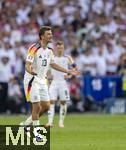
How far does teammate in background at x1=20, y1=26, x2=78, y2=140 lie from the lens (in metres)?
16.5

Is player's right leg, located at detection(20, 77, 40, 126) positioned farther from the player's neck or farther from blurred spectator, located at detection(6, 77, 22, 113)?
blurred spectator, located at detection(6, 77, 22, 113)

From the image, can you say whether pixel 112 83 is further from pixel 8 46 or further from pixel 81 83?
pixel 8 46

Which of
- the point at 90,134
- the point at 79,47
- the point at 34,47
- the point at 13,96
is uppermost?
the point at 79,47

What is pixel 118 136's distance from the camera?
1734cm

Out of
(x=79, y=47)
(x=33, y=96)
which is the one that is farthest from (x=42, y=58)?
(x=79, y=47)

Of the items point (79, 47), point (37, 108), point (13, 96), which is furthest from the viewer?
point (79, 47)

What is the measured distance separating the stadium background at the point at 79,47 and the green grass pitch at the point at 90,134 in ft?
1.33

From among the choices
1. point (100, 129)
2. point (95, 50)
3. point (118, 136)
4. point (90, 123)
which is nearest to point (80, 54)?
point (95, 50)

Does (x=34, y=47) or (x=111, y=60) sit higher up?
(x=111, y=60)

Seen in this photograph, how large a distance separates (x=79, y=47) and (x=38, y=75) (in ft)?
41.9

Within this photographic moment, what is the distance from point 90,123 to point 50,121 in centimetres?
165

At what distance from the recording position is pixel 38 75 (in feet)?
56.0

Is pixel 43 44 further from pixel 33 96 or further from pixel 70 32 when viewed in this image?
pixel 70 32

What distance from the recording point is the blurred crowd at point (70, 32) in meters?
27.5
